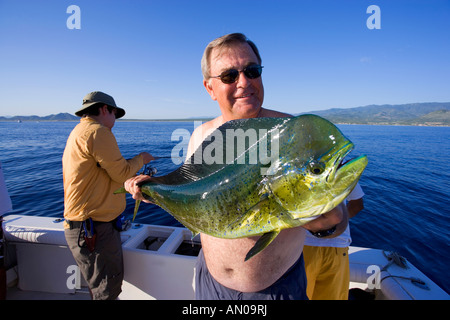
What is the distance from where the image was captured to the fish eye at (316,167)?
1332 mm

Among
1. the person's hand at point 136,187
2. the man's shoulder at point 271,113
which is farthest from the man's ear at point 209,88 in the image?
the person's hand at point 136,187

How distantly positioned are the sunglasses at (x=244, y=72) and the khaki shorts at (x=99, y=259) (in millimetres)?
3096

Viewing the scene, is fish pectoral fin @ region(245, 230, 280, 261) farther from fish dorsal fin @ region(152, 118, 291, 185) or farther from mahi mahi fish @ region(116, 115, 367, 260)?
fish dorsal fin @ region(152, 118, 291, 185)

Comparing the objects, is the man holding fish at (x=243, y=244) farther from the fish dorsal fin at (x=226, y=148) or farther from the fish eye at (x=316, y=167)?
the fish eye at (x=316, y=167)

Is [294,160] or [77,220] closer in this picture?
[294,160]

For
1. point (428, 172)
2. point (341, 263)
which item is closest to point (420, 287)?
point (341, 263)

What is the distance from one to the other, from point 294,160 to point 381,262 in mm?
4314

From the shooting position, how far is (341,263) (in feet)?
10.3

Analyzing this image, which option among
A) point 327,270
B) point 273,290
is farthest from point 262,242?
point 327,270

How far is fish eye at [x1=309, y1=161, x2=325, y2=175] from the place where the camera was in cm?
133

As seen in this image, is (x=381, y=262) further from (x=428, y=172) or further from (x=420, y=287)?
(x=428, y=172)

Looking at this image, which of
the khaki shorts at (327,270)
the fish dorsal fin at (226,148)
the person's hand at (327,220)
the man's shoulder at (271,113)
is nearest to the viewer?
the fish dorsal fin at (226,148)

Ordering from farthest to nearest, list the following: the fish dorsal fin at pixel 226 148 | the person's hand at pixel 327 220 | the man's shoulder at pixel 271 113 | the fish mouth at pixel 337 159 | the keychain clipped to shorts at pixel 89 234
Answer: the keychain clipped to shorts at pixel 89 234 < the man's shoulder at pixel 271 113 < the person's hand at pixel 327 220 < the fish dorsal fin at pixel 226 148 < the fish mouth at pixel 337 159
